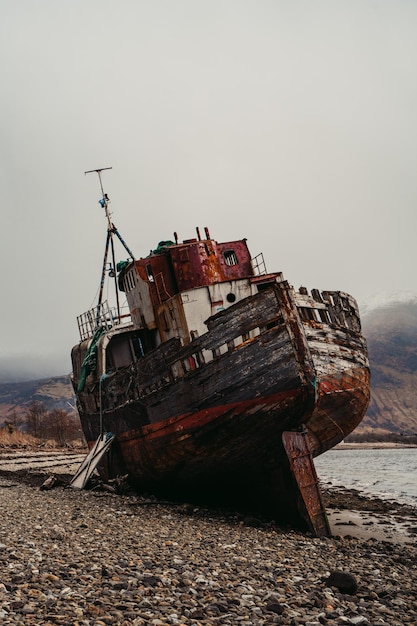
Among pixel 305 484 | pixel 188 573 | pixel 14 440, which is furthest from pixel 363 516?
pixel 14 440

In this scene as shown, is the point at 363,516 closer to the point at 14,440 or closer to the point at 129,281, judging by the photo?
the point at 129,281

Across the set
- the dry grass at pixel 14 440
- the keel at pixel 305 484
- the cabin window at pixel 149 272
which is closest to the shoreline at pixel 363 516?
the keel at pixel 305 484

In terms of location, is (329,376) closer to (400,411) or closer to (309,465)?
(309,465)

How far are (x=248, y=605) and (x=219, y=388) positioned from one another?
215 inches

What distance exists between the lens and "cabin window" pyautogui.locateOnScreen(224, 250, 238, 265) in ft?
47.3

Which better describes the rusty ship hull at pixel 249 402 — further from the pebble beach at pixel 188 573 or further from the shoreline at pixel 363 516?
the pebble beach at pixel 188 573

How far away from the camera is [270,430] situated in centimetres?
990

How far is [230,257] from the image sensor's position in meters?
14.5

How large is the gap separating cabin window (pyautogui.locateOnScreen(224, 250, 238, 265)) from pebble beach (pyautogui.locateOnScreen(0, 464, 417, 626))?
7247 mm

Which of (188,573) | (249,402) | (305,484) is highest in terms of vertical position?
(249,402)

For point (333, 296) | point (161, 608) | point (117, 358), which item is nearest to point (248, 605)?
point (161, 608)

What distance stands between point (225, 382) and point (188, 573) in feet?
15.5

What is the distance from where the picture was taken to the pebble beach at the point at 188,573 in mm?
4434

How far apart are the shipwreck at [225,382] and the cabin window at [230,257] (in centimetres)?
3
